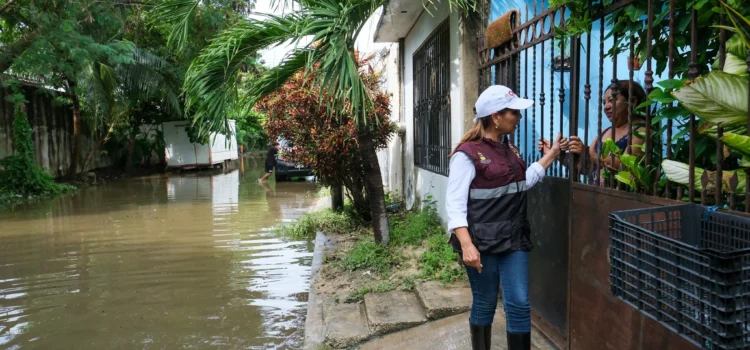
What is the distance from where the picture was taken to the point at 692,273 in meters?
1.60

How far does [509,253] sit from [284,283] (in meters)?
4.39

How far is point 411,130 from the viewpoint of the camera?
1016 cm

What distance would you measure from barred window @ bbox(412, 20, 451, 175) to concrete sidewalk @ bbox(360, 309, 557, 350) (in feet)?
9.13

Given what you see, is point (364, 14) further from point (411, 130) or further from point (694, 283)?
point (694, 283)

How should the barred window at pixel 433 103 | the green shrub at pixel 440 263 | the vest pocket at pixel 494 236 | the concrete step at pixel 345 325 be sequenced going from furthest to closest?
the barred window at pixel 433 103, the green shrub at pixel 440 263, the concrete step at pixel 345 325, the vest pocket at pixel 494 236

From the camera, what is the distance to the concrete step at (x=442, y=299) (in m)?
4.63

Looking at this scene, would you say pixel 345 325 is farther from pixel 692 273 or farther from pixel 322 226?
pixel 322 226

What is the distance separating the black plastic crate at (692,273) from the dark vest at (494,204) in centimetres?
84

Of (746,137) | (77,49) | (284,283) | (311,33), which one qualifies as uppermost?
(77,49)

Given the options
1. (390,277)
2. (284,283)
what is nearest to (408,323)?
(390,277)

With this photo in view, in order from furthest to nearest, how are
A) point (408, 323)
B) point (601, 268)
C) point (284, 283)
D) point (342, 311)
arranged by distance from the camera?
point (284, 283) < point (342, 311) < point (408, 323) < point (601, 268)

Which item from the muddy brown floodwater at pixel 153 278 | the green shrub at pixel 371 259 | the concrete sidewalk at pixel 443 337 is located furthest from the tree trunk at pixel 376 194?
the concrete sidewalk at pixel 443 337

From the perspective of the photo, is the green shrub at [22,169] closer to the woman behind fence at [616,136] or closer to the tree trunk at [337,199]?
the tree trunk at [337,199]

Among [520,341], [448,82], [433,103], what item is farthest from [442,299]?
[433,103]
